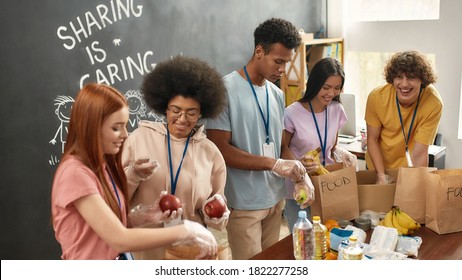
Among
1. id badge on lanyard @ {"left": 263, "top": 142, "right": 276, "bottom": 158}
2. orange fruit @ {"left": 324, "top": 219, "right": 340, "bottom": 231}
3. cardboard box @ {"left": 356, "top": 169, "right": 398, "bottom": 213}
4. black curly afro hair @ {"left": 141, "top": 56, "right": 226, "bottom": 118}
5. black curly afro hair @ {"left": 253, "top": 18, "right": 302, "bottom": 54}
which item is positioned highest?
black curly afro hair @ {"left": 253, "top": 18, "right": 302, "bottom": 54}

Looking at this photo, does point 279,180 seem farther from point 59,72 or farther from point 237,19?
point 237,19

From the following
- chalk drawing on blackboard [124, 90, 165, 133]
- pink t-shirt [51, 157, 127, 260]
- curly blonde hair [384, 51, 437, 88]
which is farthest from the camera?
chalk drawing on blackboard [124, 90, 165, 133]

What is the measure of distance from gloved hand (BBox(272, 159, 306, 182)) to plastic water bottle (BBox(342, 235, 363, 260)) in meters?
0.50

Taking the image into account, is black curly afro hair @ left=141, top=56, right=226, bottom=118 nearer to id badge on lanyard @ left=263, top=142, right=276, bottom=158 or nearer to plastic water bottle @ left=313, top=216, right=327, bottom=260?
id badge on lanyard @ left=263, top=142, right=276, bottom=158

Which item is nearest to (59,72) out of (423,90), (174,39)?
(174,39)

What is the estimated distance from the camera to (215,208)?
1.85 meters

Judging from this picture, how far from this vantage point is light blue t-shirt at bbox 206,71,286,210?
224cm

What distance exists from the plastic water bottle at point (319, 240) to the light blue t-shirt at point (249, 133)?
0.56 meters

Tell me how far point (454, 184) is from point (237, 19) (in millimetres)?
2282

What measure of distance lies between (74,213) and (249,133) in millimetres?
1060

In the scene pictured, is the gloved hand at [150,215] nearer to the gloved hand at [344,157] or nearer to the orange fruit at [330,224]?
the orange fruit at [330,224]

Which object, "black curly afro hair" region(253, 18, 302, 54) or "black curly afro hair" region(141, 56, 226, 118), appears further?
"black curly afro hair" region(253, 18, 302, 54)

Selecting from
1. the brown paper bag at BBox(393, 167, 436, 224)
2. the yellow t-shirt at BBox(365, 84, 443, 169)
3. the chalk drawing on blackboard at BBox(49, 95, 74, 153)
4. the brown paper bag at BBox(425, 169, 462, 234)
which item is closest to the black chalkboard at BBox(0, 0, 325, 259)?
the chalk drawing on blackboard at BBox(49, 95, 74, 153)

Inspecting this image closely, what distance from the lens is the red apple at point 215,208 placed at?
6.06 feet
